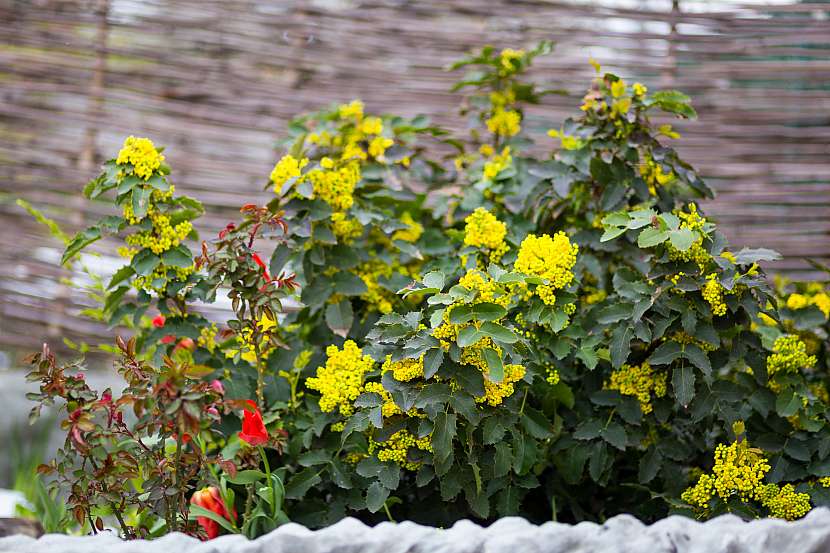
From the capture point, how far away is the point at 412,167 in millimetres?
1858

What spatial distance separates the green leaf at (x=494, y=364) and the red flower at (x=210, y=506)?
482 millimetres

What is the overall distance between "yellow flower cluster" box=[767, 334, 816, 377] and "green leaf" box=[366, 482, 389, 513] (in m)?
0.73

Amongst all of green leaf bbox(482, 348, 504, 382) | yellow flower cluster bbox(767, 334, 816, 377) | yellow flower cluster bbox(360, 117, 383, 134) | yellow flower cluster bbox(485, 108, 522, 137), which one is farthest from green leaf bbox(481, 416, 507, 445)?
yellow flower cluster bbox(485, 108, 522, 137)

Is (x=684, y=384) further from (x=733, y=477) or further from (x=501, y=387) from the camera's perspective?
(x=501, y=387)

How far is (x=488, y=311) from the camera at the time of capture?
3.79ft

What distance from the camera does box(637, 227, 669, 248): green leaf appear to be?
49.7 inches

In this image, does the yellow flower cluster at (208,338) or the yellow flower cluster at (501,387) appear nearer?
the yellow flower cluster at (501,387)

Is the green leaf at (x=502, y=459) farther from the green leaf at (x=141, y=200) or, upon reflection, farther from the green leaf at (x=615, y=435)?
the green leaf at (x=141, y=200)

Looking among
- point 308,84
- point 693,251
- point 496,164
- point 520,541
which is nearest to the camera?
point 520,541

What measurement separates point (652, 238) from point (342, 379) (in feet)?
1.80

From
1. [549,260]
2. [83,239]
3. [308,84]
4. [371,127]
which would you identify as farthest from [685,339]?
[308,84]

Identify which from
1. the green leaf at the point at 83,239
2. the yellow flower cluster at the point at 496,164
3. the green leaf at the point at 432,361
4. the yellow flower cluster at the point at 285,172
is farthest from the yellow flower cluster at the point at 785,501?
the green leaf at the point at 83,239

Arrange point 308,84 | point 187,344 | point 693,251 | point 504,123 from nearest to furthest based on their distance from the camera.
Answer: point 693,251 < point 187,344 < point 504,123 < point 308,84

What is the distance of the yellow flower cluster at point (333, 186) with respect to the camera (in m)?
1.52
